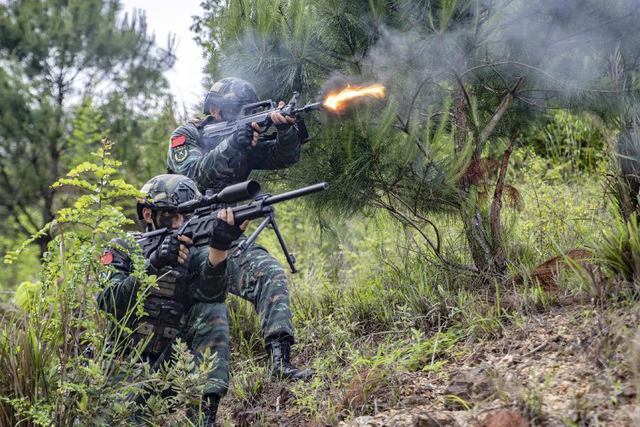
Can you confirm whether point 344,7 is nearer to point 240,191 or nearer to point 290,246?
point 240,191

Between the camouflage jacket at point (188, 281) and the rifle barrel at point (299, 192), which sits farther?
the camouflage jacket at point (188, 281)

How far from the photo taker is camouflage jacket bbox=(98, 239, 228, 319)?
394cm

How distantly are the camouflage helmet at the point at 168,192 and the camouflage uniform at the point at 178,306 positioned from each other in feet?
1.12

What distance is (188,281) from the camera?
4.31m

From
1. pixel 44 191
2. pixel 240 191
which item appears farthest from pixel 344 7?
pixel 44 191

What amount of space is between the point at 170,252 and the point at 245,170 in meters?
1.11

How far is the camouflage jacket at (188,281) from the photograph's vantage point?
12.9 ft

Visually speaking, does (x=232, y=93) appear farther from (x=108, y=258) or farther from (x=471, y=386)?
(x=471, y=386)

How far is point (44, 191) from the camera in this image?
10.9 meters

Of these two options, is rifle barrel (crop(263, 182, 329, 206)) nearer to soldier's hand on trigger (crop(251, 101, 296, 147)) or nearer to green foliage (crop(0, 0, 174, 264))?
soldier's hand on trigger (crop(251, 101, 296, 147))

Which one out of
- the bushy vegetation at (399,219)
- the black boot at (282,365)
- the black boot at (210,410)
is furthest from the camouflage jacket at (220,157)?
the black boot at (210,410)

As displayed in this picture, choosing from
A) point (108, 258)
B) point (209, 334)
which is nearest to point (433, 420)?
point (209, 334)

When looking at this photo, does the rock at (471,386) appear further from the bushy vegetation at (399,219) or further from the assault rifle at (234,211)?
the assault rifle at (234,211)

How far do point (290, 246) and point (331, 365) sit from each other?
138 inches
